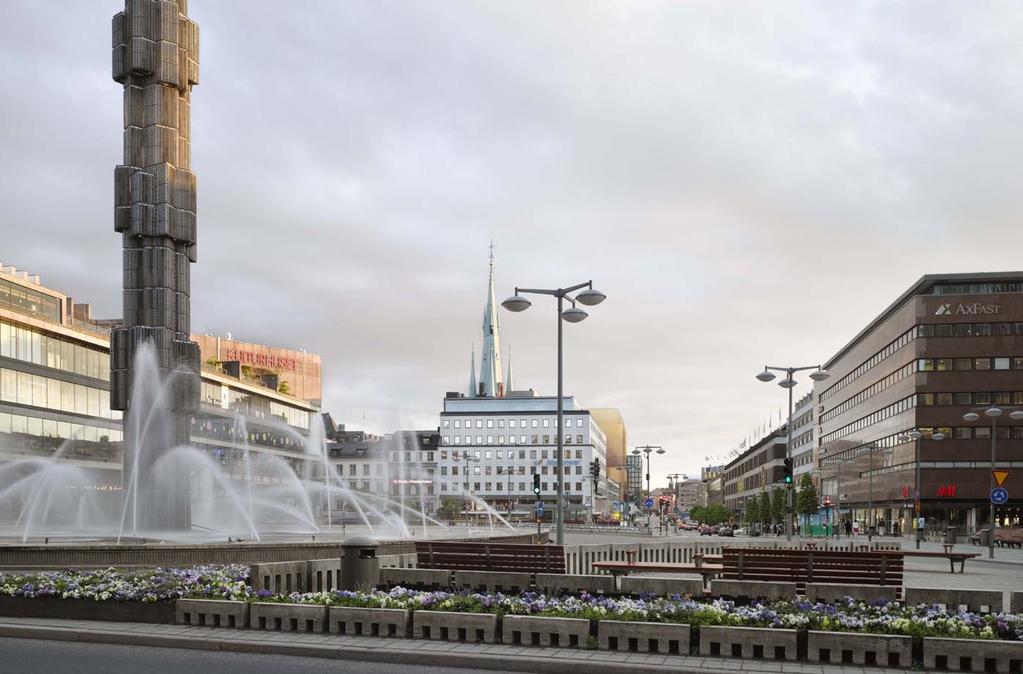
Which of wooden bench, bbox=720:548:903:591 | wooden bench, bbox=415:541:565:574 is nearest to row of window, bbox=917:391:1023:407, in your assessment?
wooden bench, bbox=720:548:903:591

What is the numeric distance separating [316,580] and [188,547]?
7926 mm

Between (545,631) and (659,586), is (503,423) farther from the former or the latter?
(545,631)

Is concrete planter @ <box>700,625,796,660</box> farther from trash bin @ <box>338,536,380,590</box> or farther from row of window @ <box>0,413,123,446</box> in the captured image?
row of window @ <box>0,413,123,446</box>

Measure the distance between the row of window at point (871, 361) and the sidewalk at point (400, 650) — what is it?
288ft

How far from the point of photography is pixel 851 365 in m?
121

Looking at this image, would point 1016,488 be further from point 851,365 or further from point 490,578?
point 490,578

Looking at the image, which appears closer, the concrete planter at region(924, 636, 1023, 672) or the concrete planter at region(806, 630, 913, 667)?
the concrete planter at region(924, 636, 1023, 672)

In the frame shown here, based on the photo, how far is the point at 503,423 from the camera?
637 feet

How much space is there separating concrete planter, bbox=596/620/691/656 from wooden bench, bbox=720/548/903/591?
11.6ft

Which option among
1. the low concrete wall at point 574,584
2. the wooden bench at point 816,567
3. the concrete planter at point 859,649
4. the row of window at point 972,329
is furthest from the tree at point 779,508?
the concrete planter at point 859,649

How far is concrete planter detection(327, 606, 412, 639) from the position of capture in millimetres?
13359

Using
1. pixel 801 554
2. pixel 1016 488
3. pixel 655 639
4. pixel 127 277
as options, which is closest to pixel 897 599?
pixel 801 554

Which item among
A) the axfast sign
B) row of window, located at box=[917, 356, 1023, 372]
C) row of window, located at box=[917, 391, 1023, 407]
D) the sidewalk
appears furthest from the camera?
the axfast sign

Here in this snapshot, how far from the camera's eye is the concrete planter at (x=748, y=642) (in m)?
11.8
